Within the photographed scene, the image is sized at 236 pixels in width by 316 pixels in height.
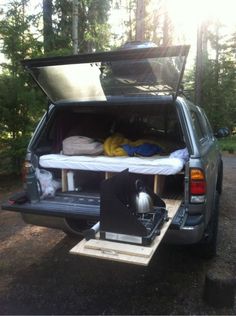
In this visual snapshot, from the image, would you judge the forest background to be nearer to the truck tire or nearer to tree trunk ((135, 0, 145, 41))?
tree trunk ((135, 0, 145, 41))

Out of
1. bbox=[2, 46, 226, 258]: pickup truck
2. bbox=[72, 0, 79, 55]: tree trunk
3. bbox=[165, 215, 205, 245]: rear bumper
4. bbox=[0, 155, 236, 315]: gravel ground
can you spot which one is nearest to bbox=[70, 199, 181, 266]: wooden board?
bbox=[2, 46, 226, 258]: pickup truck

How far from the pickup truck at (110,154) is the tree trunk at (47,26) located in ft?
19.0

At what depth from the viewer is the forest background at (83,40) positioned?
25.8 ft

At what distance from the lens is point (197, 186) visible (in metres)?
3.11

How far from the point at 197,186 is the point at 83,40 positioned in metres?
11.8

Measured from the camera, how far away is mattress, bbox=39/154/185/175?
3.30m

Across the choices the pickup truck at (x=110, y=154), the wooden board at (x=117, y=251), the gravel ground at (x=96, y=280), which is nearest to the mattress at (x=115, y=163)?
the pickup truck at (x=110, y=154)

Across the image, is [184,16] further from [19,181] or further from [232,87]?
[19,181]

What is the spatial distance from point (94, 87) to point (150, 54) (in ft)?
3.52

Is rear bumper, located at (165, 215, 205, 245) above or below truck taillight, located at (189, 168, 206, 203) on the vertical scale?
below

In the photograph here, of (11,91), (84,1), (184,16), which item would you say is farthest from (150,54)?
(184,16)

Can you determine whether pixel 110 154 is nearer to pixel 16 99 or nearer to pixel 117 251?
pixel 117 251

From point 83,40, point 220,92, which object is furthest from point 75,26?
point 220,92

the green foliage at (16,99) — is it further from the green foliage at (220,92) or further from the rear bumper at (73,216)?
the green foliage at (220,92)
